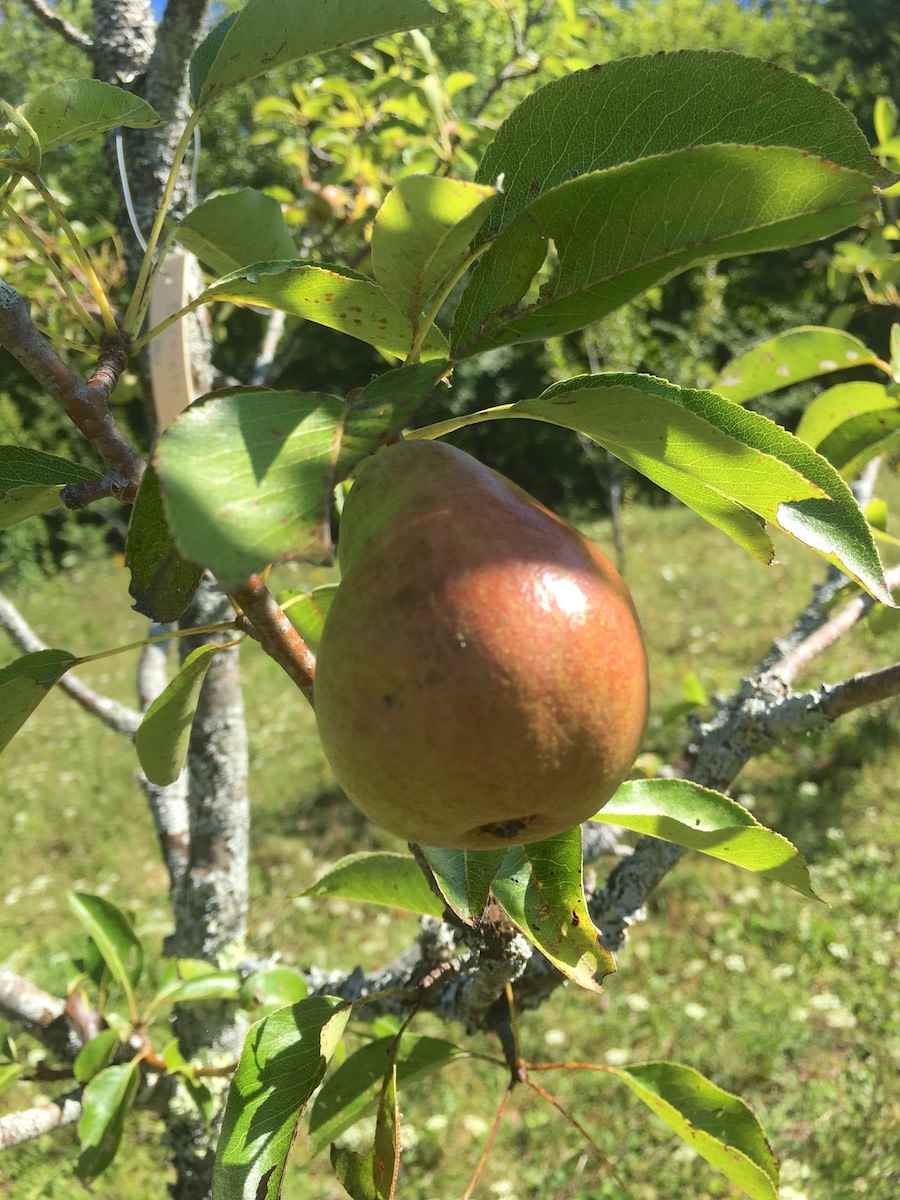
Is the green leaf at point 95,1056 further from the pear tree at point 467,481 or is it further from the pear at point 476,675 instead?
the pear at point 476,675

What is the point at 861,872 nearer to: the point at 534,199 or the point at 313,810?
the point at 313,810

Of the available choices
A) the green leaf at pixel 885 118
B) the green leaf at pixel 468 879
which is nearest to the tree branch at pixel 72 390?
the green leaf at pixel 468 879

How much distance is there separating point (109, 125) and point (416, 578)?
1.52ft

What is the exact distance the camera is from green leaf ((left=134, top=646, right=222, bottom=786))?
31.0 inches

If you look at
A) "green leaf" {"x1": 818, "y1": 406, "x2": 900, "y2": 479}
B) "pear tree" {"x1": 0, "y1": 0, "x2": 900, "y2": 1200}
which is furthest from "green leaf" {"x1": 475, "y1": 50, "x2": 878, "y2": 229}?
"green leaf" {"x1": 818, "y1": 406, "x2": 900, "y2": 479}

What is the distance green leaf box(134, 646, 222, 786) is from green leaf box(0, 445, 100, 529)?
18 cm

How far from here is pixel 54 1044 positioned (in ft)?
4.64

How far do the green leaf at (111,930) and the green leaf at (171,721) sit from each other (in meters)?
0.80

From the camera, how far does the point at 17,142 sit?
60cm

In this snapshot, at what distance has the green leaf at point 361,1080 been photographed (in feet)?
3.33

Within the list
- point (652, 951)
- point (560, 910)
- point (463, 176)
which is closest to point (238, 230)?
point (560, 910)

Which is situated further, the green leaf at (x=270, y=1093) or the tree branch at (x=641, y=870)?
the tree branch at (x=641, y=870)

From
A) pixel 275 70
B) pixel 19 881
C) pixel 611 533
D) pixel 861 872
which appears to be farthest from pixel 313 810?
pixel 611 533

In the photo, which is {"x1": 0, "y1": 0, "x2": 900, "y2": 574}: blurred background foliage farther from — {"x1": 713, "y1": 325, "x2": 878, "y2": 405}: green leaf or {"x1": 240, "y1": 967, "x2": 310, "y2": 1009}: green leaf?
{"x1": 240, "y1": 967, "x2": 310, "y2": 1009}: green leaf
